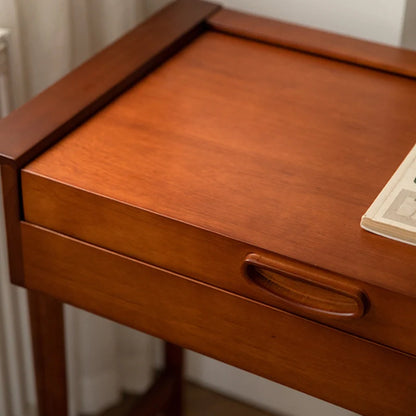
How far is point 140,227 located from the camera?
88 cm

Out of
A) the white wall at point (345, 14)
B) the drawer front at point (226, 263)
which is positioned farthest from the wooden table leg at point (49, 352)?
the white wall at point (345, 14)

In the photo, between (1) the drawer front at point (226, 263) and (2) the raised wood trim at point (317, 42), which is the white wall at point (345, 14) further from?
(1) the drawer front at point (226, 263)

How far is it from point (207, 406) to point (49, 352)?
23.7 inches

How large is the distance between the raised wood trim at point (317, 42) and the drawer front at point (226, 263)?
1.31ft

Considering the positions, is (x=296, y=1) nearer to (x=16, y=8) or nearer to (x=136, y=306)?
Answer: (x=16, y=8)

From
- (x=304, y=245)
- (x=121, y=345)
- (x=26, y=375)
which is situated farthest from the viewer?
(x=121, y=345)

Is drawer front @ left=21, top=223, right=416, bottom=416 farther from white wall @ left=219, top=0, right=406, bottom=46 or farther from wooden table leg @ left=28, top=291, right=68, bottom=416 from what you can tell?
white wall @ left=219, top=0, right=406, bottom=46

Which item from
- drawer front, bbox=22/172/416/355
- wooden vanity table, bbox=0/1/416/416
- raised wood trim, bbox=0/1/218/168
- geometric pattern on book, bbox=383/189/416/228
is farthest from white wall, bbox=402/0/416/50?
drawer front, bbox=22/172/416/355

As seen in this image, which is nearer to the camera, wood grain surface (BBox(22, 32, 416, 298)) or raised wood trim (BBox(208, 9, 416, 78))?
wood grain surface (BBox(22, 32, 416, 298))

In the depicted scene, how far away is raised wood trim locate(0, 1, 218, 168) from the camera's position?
0.93m

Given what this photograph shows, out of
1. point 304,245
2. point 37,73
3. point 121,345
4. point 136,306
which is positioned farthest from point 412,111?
point 121,345

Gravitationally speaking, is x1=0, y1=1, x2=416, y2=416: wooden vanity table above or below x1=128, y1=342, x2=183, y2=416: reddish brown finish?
above

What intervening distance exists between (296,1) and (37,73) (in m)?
0.41

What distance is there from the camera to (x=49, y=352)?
3.70 feet
